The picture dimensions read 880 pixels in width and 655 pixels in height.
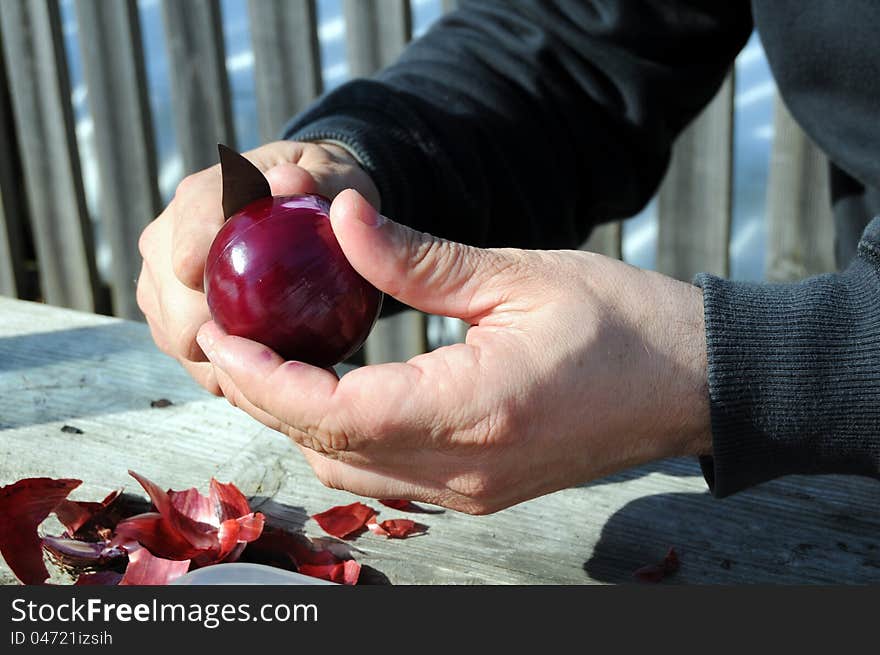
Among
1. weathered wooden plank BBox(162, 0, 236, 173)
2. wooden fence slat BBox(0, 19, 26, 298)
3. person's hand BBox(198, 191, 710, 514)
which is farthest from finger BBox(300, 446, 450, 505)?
wooden fence slat BBox(0, 19, 26, 298)

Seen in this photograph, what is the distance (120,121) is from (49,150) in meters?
0.31

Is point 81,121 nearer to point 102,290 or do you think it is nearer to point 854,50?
point 102,290

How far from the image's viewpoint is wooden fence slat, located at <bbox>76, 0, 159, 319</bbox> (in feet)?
8.75

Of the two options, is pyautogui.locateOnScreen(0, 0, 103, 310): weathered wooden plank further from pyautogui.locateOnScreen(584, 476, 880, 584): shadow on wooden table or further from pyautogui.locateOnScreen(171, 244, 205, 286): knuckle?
pyautogui.locateOnScreen(584, 476, 880, 584): shadow on wooden table

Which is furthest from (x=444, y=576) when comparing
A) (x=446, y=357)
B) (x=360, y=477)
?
(x=446, y=357)

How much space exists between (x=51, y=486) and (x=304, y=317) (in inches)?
14.7

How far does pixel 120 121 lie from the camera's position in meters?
2.75

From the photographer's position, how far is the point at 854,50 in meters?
1.32

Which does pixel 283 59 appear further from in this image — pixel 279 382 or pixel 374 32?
pixel 279 382

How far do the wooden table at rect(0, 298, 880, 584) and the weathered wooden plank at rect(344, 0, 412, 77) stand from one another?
1.19m

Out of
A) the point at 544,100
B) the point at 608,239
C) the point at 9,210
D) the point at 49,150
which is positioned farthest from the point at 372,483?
the point at 9,210

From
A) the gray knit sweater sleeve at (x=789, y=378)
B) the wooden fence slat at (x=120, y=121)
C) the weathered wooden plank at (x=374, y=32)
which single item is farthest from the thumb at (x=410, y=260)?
the wooden fence slat at (x=120, y=121)

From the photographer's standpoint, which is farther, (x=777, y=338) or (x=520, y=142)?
(x=520, y=142)

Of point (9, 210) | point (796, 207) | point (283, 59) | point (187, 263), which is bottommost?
point (9, 210)
